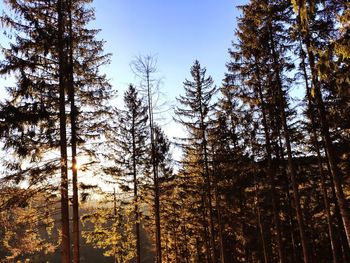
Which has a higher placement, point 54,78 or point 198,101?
point 198,101

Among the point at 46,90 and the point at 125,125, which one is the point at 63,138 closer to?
the point at 46,90

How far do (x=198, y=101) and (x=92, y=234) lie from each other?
1204 cm

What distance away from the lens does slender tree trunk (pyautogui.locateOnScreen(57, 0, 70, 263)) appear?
1201 cm

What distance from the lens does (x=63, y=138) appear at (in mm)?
12750

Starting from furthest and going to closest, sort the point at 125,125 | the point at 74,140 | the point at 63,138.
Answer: the point at 125,125 → the point at 74,140 → the point at 63,138

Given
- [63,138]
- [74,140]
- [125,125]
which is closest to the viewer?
[63,138]

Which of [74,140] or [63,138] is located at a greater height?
[74,140]

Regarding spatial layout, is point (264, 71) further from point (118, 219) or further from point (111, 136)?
point (118, 219)

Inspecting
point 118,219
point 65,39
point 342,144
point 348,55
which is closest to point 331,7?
point 348,55

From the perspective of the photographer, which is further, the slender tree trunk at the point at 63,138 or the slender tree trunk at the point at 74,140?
the slender tree trunk at the point at 74,140

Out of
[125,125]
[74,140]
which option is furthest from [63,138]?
[125,125]

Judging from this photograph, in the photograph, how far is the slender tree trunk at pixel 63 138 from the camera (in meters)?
12.0

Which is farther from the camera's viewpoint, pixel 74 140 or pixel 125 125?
pixel 125 125

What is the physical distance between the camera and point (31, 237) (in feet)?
43.4
